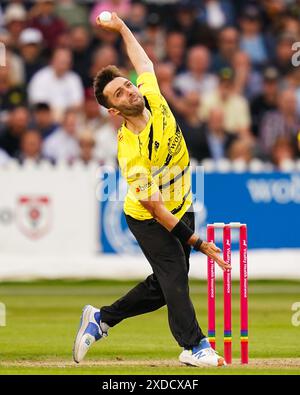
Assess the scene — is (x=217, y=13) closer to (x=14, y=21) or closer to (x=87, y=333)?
(x=14, y=21)

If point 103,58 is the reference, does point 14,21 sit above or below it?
above

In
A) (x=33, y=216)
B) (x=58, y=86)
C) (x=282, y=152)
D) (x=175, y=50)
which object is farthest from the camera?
(x=175, y=50)

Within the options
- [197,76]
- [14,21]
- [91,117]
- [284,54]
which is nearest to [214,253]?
[91,117]

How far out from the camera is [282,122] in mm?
18047

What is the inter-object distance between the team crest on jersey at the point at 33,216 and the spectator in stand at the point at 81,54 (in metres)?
2.53

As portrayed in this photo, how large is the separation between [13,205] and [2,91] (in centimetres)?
200

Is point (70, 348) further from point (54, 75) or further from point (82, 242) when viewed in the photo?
point (54, 75)

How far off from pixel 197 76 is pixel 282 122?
134 centimetres

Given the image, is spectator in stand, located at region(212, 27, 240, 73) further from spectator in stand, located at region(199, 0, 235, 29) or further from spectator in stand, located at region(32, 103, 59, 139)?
spectator in stand, located at region(32, 103, 59, 139)

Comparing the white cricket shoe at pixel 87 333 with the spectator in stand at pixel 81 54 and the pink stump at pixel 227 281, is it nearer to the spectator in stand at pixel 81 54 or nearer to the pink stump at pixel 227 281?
the pink stump at pixel 227 281

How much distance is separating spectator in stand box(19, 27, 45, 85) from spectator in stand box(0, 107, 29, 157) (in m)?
1.05

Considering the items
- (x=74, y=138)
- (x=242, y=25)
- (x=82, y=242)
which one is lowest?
(x=82, y=242)

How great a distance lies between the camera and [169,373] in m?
8.65
